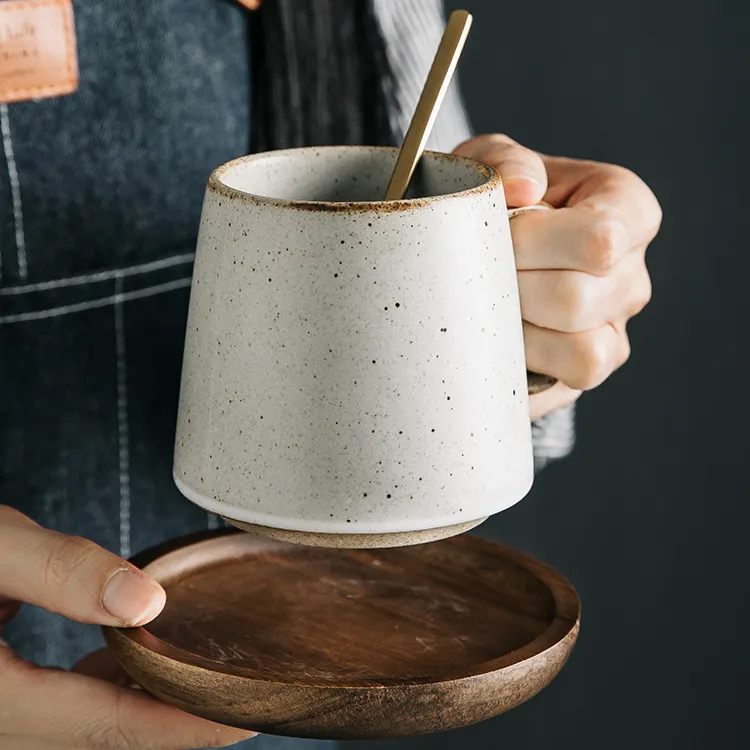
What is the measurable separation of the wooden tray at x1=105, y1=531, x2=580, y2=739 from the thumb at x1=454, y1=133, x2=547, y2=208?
0.69 ft

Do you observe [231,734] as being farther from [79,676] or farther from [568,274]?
[568,274]

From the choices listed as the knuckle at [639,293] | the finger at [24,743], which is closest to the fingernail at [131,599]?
the finger at [24,743]

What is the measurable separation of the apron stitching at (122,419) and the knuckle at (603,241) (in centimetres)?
34

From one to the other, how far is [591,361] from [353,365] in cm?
19

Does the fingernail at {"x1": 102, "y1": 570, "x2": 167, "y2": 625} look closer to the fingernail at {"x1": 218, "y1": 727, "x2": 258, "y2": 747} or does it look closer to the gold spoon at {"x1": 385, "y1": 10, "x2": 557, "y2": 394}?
the fingernail at {"x1": 218, "y1": 727, "x2": 258, "y2": 747}

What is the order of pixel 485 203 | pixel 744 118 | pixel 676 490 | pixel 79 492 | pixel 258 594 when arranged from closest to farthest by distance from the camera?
pixel 485 203, pixel 258 594, pixel 79 492, pixel 744 118, pixel 676 490

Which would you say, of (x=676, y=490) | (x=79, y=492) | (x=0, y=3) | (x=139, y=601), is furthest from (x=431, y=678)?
(x=676, y=490)

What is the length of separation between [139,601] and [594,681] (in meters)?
1.06

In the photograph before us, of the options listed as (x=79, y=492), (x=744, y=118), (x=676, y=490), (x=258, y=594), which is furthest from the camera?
(x=676, y=490)

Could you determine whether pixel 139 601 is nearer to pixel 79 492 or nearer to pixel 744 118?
pixel 79 492

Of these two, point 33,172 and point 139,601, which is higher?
point 33,172

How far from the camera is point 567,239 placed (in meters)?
0.61

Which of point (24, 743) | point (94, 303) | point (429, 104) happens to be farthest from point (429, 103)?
point (24, 743)

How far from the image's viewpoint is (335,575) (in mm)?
676
